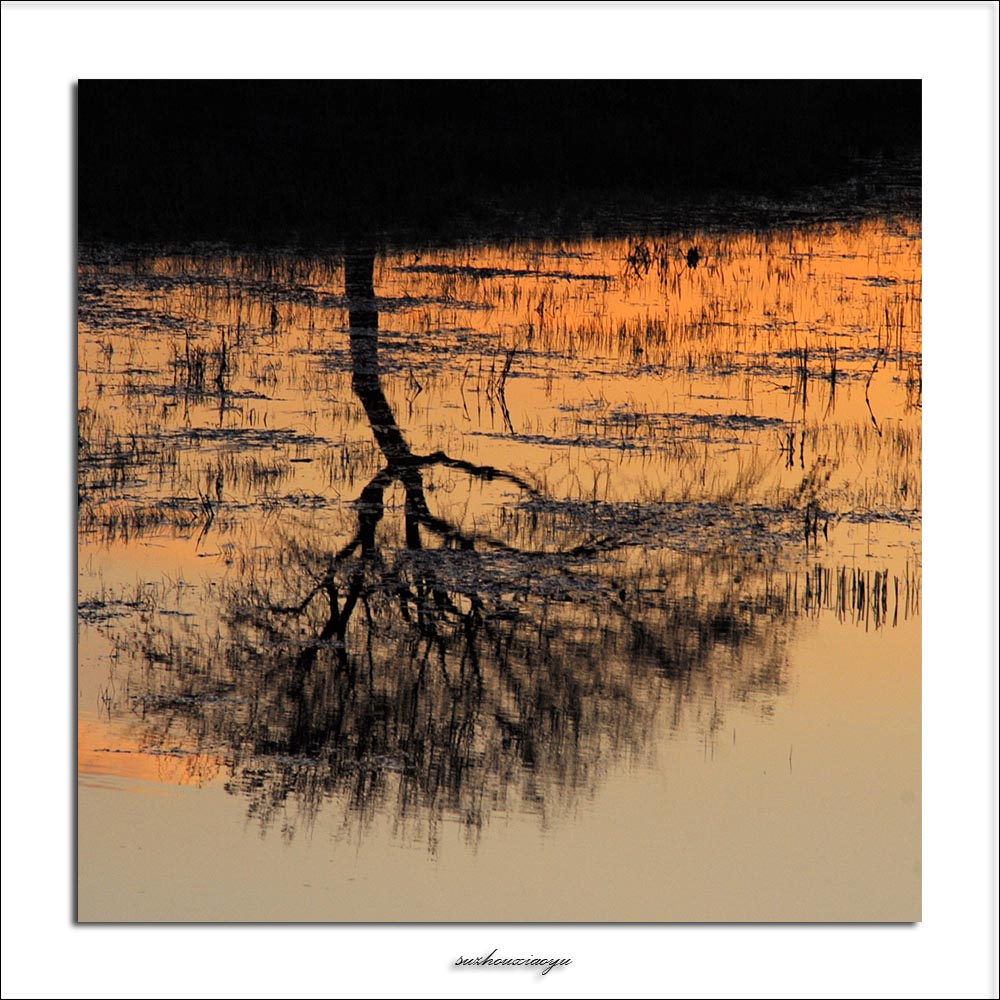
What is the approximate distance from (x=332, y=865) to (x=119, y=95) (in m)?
1.96

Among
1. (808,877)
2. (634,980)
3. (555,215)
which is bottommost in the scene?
(634,980)

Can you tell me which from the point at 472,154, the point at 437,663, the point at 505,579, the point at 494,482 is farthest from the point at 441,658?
the point at 472,154

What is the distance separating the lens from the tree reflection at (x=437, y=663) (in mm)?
2762

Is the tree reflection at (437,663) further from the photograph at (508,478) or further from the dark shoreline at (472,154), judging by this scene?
the dark shoreline at (472,154)

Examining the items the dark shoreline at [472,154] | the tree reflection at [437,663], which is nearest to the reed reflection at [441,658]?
the tree reflection at [437,663]

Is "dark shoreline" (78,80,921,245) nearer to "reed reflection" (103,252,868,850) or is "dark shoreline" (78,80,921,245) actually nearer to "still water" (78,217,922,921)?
"still water" (78,217,922,921)

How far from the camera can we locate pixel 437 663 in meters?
2.79

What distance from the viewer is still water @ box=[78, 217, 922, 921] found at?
8.99ft

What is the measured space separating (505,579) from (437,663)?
0.26m
